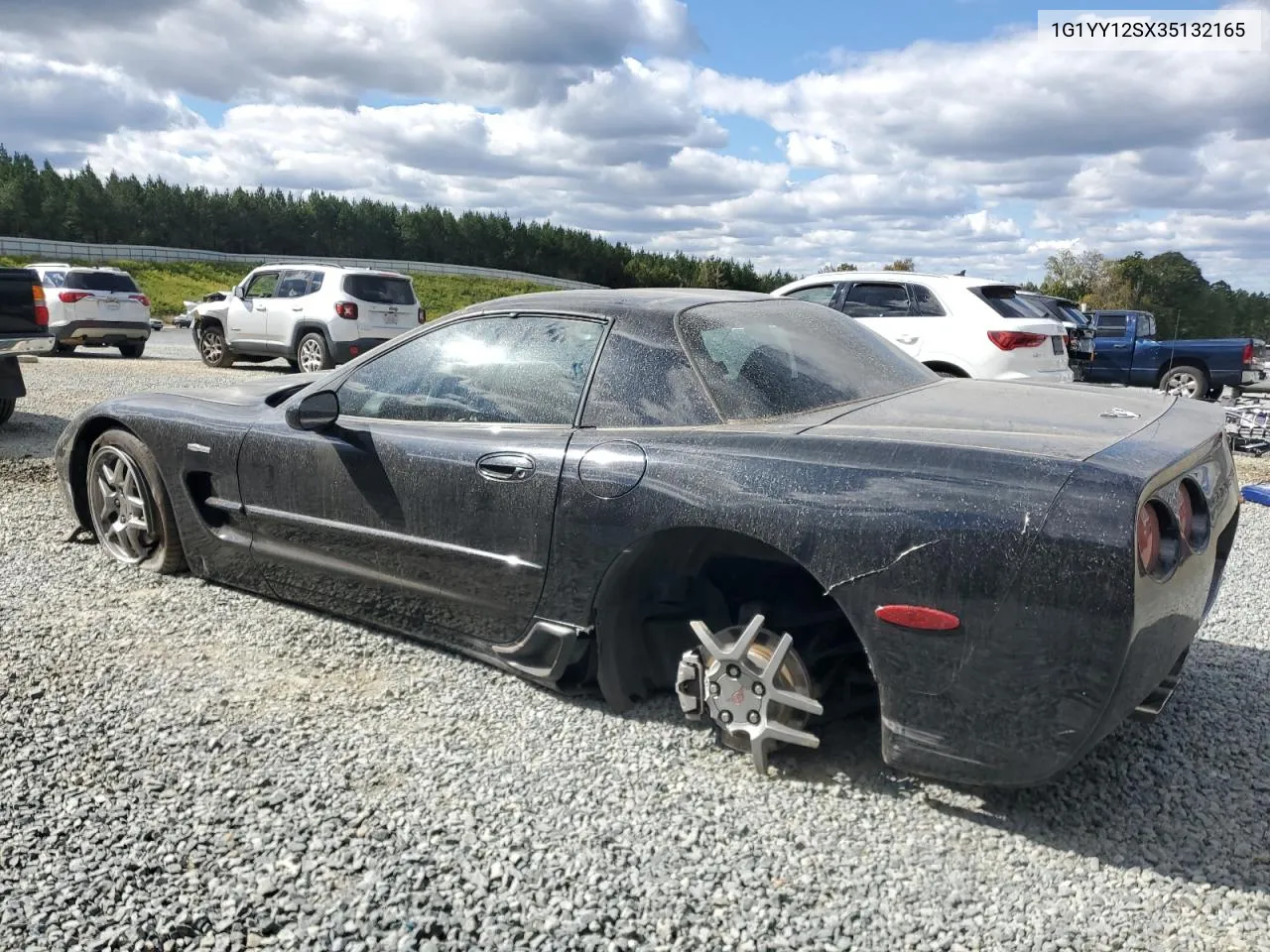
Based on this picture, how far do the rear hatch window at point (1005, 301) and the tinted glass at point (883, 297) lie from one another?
25.4 inches

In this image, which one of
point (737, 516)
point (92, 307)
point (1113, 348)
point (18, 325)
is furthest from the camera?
point (92, 307)

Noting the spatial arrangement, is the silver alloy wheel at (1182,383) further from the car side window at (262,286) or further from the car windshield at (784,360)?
the car side window at (262,286)

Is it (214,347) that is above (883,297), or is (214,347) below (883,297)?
below

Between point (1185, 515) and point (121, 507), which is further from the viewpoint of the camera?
point (121, 507)

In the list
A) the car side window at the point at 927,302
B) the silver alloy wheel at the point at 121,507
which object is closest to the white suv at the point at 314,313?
the car side window at the point at 927,302

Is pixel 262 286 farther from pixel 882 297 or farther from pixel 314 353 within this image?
pixel 882 297

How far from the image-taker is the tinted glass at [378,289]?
49.7 ft

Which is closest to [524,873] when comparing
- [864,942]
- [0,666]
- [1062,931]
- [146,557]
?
[864,942]

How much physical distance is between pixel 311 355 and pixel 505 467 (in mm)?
12906

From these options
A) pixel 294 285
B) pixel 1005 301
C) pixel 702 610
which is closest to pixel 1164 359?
pixel 1005 301

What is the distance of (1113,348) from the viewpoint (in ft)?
53.0

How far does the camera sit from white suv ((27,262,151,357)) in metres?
16.8

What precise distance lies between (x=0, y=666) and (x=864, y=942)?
10.3ft

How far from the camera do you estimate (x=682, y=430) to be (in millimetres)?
2932
